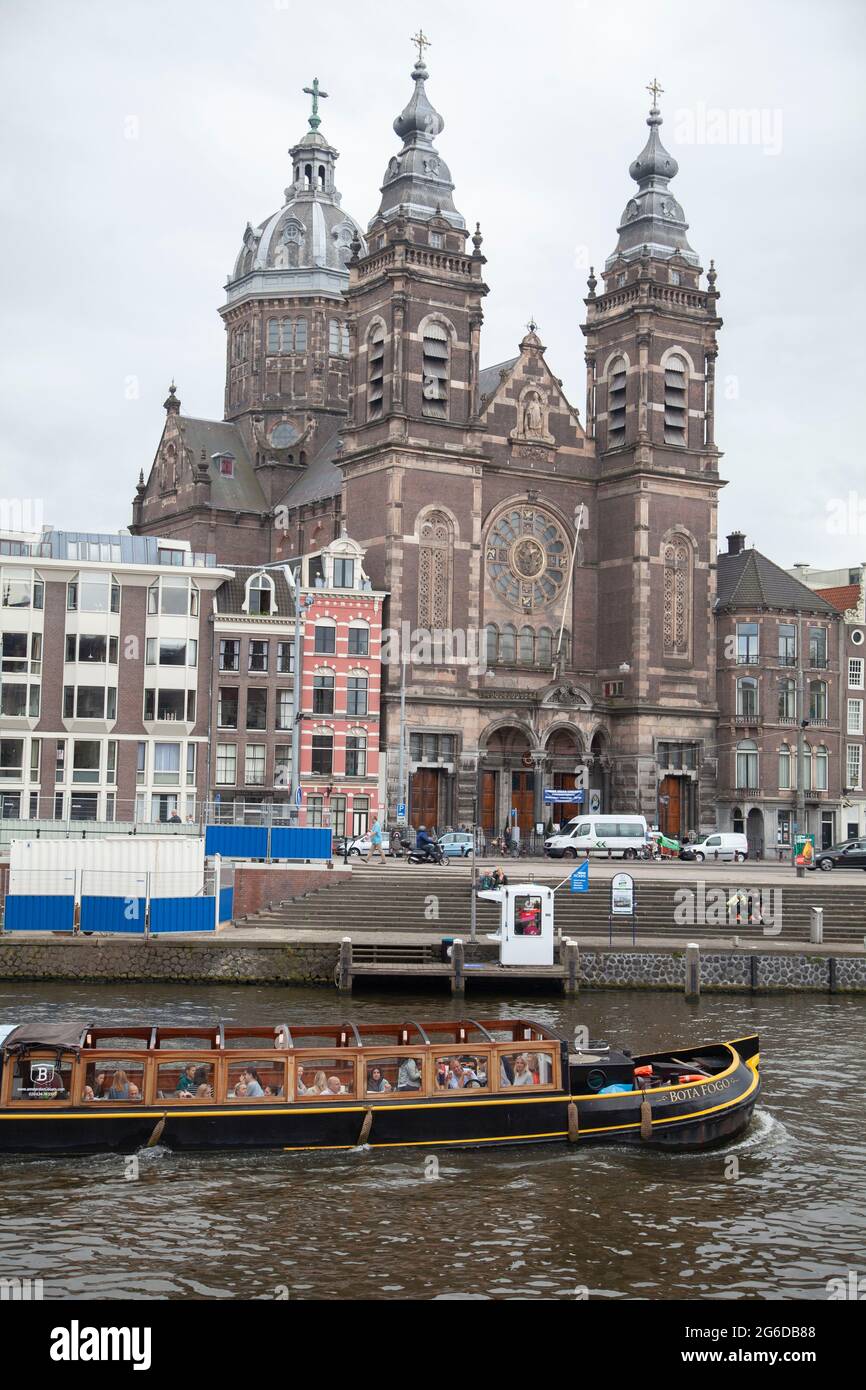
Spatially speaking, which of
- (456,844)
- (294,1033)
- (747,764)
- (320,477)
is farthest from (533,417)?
(294,1033)

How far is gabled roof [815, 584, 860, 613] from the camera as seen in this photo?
92812mm

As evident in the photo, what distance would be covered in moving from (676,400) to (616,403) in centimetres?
347

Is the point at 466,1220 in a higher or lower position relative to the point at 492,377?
lower

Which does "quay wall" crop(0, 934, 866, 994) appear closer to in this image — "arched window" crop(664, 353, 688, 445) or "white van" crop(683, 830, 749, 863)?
"white van" crop(683, 830, 749, 863)

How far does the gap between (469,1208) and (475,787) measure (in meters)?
54.9

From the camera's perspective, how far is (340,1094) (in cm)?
2783

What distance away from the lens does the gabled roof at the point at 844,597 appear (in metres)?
92.8

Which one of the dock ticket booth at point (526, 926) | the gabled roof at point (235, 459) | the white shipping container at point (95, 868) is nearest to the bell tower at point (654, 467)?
the gabled roof at point (235, 459)

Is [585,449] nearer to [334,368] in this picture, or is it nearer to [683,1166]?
[334,368]

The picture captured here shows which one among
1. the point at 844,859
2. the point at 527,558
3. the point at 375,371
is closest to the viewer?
the point at 844,859

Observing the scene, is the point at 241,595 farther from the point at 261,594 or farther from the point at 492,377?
the point at 492,377

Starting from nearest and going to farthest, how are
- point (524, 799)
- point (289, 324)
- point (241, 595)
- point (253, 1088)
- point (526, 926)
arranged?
point (253, 1088) < point (526, 926) < point (241, 595) < point (524, 799) < point (289, 324)

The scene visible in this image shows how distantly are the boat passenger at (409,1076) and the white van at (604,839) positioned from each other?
1717 inches

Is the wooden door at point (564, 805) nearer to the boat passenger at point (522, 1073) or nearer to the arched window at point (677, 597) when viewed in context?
the arched window at point (677, 597)
